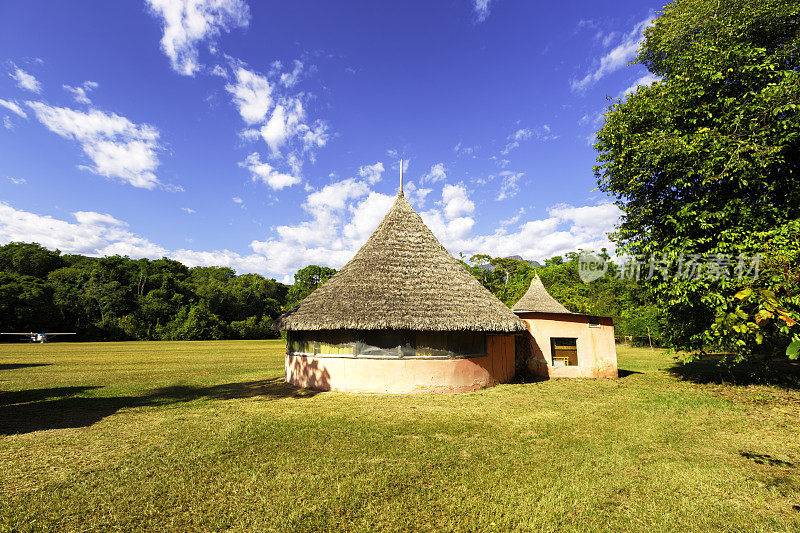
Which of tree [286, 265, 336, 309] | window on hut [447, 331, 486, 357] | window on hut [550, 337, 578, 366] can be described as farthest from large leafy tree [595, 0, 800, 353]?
tree [286, 265, 336, 309]

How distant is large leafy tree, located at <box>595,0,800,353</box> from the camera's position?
10.6 meters

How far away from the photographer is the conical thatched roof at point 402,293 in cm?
1123

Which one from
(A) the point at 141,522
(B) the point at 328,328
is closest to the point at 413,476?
(A) the point at 141,522

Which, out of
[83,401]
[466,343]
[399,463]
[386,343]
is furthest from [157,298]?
[399,463]

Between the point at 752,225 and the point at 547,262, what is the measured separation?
2244 inches

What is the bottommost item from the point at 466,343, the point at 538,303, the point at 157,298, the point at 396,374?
the point at 396,374

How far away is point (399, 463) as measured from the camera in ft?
19.0

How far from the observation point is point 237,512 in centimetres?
429

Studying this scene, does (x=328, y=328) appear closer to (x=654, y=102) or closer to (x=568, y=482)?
(x=568, y=482)

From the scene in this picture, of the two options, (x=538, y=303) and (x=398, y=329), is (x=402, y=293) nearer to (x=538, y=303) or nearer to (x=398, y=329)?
(x=398, y=329)

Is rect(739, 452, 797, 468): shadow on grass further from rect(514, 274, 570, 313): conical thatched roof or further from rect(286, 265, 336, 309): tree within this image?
rect(286, 265, 336, 309): tree

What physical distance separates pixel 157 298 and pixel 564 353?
5775cm

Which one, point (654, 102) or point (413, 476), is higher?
point (654, 102)

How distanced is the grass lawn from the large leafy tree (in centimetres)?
459
